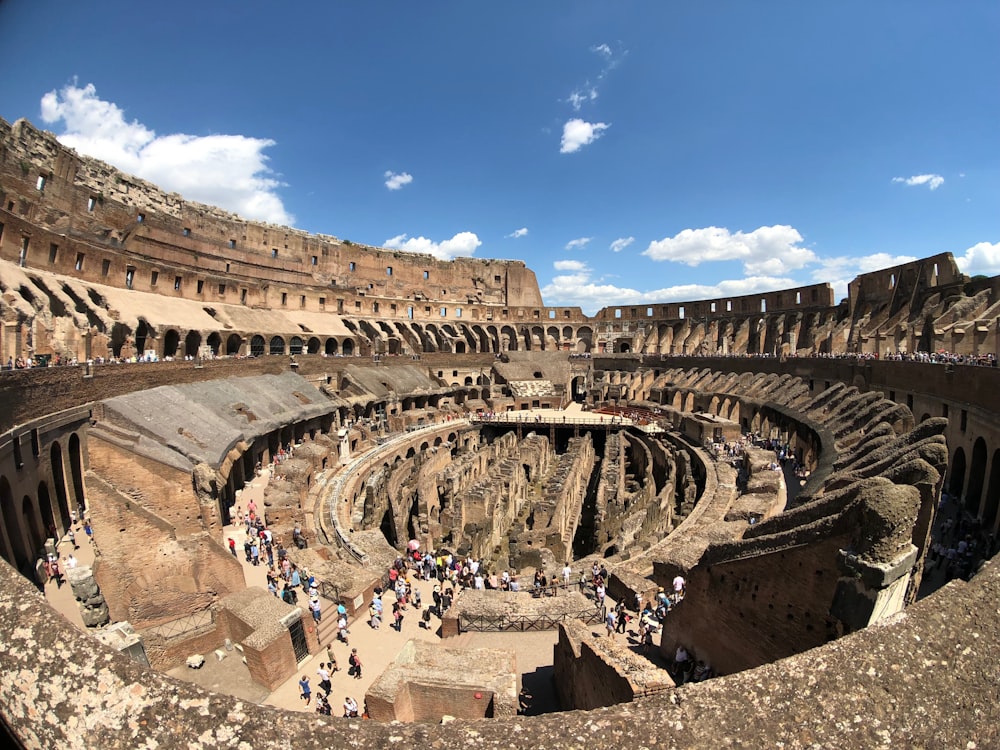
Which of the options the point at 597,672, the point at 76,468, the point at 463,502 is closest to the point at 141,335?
the point at 76,468

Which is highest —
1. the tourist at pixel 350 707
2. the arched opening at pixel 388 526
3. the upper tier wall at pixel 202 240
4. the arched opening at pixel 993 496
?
the upper tier wall at pixel 202 240

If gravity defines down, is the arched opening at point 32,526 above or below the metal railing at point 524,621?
above

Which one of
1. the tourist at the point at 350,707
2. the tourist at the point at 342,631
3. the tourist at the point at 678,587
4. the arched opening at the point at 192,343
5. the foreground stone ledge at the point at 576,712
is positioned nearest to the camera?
the foreground stone ledge at the point at 576,712

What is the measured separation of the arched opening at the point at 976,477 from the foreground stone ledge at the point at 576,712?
46.3ft

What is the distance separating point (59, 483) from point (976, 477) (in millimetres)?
24426

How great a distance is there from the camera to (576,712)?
96.8 inches

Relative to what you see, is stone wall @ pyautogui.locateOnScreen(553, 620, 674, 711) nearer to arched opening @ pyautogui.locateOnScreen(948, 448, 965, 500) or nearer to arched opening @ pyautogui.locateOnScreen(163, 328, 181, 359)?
arched opening @ pyautogui.locateOnScreen(948, 448, 965, 500)

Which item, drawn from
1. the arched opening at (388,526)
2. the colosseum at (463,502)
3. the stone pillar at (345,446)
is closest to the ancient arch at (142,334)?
the colosseum at (463,502)

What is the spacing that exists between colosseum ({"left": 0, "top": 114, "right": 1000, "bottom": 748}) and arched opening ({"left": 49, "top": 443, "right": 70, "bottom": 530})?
0.09 meters

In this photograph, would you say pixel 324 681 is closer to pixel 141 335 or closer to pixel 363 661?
pixel 363 661

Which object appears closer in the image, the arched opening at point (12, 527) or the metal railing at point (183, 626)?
the metal railing at point (183, 626)

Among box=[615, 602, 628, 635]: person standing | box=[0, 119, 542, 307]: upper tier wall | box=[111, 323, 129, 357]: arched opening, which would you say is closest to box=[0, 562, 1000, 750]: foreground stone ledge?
box=[615, 602, 628, 635]: person standing

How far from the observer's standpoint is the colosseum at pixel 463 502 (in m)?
2.53

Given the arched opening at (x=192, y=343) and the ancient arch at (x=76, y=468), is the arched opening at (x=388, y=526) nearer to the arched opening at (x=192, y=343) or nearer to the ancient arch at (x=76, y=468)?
the ancient arch at (x=76, y=468)
